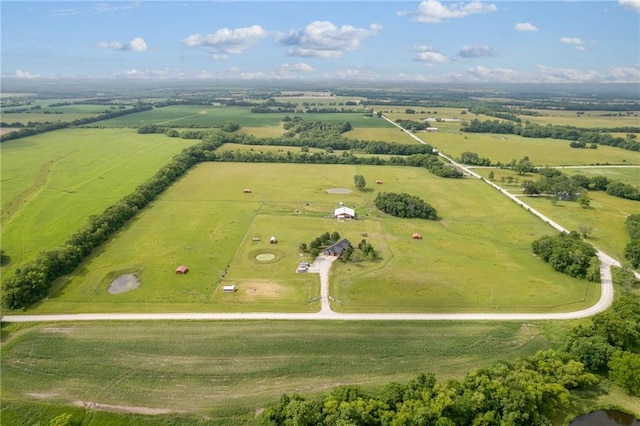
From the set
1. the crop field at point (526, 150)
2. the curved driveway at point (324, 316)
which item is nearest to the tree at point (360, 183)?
the curved driveway at point (324, 316)

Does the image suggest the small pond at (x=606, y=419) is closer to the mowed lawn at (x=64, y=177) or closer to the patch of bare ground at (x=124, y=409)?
the patch of bare ground at (x=124, y=409)

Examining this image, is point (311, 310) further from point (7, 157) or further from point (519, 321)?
point (7, 157)

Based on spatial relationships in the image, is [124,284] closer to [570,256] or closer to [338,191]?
[338,191]

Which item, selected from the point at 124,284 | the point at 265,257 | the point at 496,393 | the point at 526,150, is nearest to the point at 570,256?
the point at 496,393

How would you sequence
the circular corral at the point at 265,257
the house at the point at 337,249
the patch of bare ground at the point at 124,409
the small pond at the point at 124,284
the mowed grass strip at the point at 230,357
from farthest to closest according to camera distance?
the house at the point at 337,249 → the circular corral at the point at 265,257 → the small pond at the point at 124,284 → the mowed grass strip at the point at 230,357 → the patch of bare ground at the point at 124,409

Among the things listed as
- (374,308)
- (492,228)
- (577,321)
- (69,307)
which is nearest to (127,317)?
(69,307)
